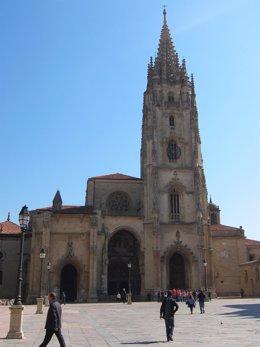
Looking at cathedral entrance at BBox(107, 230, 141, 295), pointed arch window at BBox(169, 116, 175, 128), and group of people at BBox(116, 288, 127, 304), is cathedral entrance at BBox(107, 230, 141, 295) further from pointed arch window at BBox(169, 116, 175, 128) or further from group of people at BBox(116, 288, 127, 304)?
pointed arch window at BBox(169, 116, 175, 128)

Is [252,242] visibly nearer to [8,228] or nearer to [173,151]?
[173,151]

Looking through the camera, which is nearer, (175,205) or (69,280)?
(69,280)

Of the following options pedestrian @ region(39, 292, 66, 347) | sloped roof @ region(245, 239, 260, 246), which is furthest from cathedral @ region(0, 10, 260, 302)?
pedestrian @ region(39, 292, 66, 347)

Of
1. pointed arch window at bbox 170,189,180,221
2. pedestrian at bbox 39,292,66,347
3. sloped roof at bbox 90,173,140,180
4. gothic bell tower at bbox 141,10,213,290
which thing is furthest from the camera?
sloped roof at bbox 90,173,140,180

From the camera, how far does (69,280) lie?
48.2m

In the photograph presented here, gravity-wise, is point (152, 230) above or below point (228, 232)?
below

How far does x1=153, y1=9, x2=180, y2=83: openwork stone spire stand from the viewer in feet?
190

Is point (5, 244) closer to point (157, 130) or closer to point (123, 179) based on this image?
point (123, 179)

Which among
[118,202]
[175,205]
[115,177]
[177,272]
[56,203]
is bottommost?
[177,272]

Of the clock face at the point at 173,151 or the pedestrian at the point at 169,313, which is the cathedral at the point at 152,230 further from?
the pedestrian at the point at 169,313

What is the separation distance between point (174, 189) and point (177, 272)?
33.5ft

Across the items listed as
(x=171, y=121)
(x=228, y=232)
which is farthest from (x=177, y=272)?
(x=171, y=121)

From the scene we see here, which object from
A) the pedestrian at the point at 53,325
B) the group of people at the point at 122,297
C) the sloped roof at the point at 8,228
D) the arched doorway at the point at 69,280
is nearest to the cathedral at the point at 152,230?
the arched doorway at the point at 69,280

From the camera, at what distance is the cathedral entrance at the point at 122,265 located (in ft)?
163
